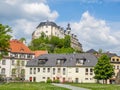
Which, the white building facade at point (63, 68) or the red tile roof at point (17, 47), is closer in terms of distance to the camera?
the white building facade at point (63, 68)

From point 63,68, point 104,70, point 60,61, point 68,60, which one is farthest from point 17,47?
point 104,70

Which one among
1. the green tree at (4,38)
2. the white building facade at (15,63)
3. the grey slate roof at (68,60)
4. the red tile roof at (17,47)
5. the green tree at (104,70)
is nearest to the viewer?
the green tree at (4,38)

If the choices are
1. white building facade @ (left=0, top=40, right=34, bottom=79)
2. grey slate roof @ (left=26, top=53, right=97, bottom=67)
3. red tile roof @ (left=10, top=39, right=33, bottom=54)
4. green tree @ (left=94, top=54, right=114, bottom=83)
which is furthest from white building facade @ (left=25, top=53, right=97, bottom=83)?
green tree @ (left=94, top=54, right=114, bottom=83)

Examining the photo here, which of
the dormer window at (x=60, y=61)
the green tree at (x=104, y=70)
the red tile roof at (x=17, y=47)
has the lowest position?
the green tree at (x=104, y=70)

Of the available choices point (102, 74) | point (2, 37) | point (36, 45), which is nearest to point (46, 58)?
point (102, 74)

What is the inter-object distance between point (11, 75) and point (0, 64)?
4.95m

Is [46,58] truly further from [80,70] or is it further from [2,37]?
[2,37]

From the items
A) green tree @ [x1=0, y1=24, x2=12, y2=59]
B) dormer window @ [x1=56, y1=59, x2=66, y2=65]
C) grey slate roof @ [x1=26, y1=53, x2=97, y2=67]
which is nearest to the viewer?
green tree @ [x1=0, y1=24, x2=12, y2=59]

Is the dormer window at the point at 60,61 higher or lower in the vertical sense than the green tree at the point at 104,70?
higher

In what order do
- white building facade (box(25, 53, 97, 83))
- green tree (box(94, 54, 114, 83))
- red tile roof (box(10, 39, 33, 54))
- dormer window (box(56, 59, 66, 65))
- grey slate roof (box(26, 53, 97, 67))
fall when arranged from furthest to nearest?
red tile roof (box(10, 39, 33, 54))
dormer window (box(56, 59, 66, 65))
white building facade (box(25, 53, 97, 83))
grey slate roof (box(26, 53, 97, 67))
green tree (box(94, 54, 114, 83))

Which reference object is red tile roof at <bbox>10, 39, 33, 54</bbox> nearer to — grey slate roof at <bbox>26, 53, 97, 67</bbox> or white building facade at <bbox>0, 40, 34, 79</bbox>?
white building facade at <bbox>0, 40, 34, 79</bbox>

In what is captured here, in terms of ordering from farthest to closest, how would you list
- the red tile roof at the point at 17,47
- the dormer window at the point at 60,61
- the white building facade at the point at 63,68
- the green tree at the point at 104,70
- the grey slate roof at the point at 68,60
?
the red tile roof at the point at 17,47 < the dormer window at the point at 60,61 < the white building facade at the point at 63,68 < the grey slate roof at the point at 68,60 < the green tree at the point at 104,70

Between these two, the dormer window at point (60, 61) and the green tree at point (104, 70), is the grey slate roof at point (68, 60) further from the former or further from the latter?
the green tree at point (104, 70)

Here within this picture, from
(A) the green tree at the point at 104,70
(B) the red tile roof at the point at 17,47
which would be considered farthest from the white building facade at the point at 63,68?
(A) the green tree at the point at 104,70
